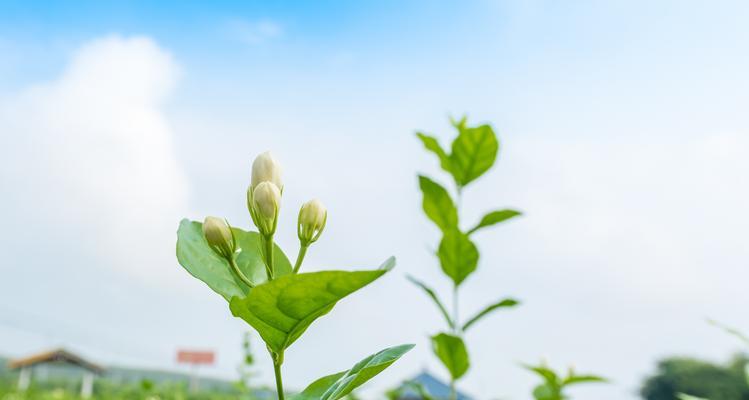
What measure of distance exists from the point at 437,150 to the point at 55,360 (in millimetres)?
26404

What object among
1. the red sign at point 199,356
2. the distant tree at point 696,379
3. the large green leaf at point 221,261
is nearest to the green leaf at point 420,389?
the large green leaf at point 221,261

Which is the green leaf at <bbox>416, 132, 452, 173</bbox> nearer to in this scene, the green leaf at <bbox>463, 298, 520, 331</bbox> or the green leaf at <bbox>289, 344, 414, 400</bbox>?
the green leaf at <bbox>463, 298, 520, 331</bbox>

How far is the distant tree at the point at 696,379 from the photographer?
28.9 m

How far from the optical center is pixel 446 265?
1.68m

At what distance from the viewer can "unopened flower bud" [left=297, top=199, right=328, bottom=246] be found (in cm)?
81

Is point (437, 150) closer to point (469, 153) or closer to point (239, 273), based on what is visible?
point (469, 153)

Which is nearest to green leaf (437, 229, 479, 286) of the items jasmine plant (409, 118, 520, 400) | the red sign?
jasmine plant (409, 118, 520, 400)

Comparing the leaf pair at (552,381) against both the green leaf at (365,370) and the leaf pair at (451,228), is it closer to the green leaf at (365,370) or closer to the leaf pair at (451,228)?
the leaf pair at (451,228)

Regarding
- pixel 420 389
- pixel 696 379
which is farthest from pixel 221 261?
pixel 696 379

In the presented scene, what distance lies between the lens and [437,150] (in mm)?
1805

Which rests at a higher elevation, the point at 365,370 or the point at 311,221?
the point at 311,221

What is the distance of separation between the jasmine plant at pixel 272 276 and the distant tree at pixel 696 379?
100 feet

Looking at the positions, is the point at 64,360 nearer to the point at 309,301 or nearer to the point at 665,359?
the point at 665,359

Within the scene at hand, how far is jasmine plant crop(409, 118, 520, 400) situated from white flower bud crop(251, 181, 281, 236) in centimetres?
93
